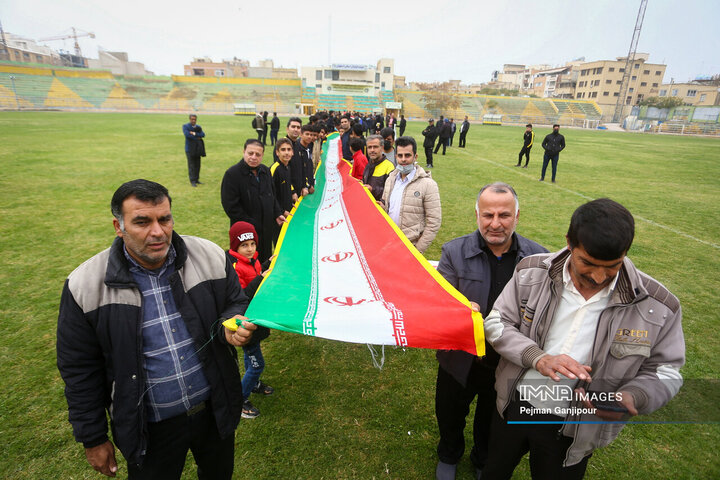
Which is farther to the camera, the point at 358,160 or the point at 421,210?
the point at 358,160

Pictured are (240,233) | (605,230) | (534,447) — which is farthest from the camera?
(240,233)

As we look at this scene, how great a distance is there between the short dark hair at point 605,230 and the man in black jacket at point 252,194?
359 centimetres

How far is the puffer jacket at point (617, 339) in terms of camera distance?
157cm

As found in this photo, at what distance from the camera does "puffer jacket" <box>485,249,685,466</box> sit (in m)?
1.57

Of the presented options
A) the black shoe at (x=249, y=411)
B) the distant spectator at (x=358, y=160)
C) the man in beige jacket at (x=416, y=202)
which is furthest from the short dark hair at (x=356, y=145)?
the black shoe at (x=249, y=411)

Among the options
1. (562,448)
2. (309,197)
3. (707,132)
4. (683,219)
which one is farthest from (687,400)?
(707,132)

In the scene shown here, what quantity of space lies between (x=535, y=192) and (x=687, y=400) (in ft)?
37.6

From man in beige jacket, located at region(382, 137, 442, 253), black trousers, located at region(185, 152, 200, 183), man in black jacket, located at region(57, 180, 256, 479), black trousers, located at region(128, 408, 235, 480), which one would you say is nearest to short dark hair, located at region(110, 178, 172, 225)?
man in black jacket, located at region(57, 180, 256, 479)

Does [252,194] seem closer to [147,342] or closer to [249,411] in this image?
[249,411]

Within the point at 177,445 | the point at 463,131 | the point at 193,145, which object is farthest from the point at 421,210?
the point at 463,131

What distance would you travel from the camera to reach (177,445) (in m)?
1.95

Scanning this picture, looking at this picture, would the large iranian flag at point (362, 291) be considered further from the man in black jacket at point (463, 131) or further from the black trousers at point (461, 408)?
the man in black jacket at point (463, 131)

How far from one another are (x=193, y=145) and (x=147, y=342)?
33.1ft

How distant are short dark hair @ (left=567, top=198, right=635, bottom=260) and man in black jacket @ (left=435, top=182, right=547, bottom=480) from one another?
0.73m
